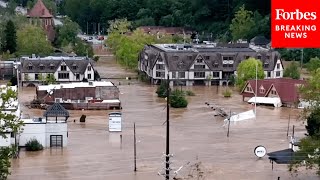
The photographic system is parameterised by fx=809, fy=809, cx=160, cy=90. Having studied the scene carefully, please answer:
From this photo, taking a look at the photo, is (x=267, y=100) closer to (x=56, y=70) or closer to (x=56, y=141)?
(x=56, y=70)

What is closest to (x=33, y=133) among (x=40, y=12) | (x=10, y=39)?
(x=10, y=39)

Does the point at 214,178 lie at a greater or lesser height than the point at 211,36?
lesser

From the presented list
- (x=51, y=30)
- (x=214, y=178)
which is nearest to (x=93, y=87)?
(x=214, y=178)

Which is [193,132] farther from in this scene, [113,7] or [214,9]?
[113,7]

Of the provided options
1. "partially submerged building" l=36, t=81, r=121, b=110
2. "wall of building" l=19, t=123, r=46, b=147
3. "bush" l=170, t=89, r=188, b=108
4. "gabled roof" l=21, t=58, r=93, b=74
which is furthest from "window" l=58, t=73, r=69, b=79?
"wall of building" l=19, t=123, r=46, b=147

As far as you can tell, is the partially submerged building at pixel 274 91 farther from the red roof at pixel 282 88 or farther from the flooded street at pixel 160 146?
the flooded street at pixel 160 146
